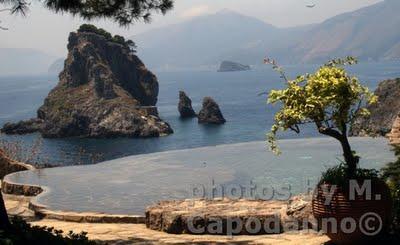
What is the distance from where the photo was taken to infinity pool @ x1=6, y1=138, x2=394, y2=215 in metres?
11.8

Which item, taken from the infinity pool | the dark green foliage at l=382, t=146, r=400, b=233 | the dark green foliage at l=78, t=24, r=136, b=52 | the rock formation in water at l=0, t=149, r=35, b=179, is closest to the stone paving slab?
the dark green foliage at l=382, t=146, r=400, b=233

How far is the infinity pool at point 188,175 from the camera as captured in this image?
1178cm

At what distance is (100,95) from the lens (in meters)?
108

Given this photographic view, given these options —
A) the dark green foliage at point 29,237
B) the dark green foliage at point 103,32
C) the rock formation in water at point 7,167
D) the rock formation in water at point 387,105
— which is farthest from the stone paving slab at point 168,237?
the dark green foliage at point 103,32

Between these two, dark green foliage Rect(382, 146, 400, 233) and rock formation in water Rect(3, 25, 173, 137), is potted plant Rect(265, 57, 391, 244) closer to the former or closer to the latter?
dark green foliage Rect(382, 146, 400, 233)

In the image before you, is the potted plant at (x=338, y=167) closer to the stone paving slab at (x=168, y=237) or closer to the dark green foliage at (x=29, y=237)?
the stone paving slab at (x=168, y=237)

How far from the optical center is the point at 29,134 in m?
101

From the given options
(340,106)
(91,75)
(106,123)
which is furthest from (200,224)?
(91,75)

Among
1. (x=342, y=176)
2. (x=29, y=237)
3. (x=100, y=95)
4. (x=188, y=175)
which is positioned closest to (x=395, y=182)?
(x=342, y=176)

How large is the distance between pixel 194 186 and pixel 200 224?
12.2 ft

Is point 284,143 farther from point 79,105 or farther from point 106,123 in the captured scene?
point 79,105

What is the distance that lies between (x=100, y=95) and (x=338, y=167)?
104 metres

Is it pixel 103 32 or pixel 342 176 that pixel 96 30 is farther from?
pixel 342 176

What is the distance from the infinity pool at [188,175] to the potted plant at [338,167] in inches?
160
